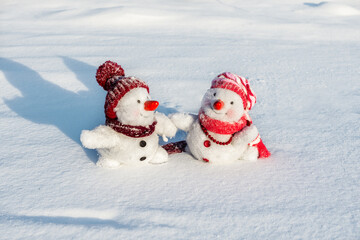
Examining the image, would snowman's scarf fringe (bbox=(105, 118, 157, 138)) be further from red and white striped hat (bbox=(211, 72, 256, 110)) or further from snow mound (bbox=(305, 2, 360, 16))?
snow mound (bbox=(305, 2, 360, 16))

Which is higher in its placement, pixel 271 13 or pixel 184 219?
pixel 271 13

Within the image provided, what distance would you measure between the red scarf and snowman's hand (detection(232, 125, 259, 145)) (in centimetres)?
3

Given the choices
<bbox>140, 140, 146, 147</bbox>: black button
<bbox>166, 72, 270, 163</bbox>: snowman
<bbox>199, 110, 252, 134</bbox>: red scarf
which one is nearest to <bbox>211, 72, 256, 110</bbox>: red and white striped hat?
<bbox>166, 72, 270, 163</bbox>: snowman

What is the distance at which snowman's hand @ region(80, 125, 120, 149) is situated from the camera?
1793 mm

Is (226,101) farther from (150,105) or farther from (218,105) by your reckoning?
(150,105)

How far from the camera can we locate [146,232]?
1.52 m

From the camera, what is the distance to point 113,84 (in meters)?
1.91

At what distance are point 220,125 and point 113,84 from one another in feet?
1.98

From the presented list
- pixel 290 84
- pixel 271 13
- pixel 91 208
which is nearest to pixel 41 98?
pixel 91 208

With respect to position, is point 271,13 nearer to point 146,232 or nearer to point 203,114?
point 203,114

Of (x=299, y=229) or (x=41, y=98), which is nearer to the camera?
(x=299, y=229)

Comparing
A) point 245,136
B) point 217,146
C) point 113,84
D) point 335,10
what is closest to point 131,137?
point 113,84

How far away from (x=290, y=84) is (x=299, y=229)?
6.34ft

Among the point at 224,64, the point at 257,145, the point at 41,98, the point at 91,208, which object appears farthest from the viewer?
the point at 224,64
